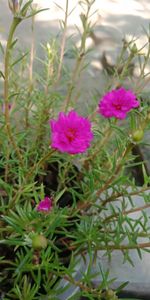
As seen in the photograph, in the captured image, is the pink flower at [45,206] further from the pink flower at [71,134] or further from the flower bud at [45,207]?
the pink flower at [71,134]

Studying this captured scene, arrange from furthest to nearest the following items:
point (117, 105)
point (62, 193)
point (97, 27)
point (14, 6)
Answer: point (97, 27), point (62, 193), point (117, 105), point (14, 6)

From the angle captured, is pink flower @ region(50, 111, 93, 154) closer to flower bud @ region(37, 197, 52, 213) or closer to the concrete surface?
flower bud @ region(37, 197, 52, 213)

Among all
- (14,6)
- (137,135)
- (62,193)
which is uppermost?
(14,6)

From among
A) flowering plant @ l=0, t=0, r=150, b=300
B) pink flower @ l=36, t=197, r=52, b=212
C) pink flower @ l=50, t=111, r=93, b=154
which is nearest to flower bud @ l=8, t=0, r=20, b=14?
flowering plant @ l=0, t=0, r=150, b=300

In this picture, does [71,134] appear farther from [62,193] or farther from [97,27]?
[97,27]

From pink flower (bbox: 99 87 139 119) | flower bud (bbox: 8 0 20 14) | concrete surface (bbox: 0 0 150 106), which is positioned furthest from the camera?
concrete surface (bbox: 0 0 150 106)

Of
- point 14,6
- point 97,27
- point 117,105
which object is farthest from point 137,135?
point 97,27
